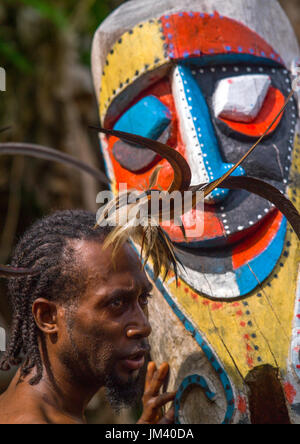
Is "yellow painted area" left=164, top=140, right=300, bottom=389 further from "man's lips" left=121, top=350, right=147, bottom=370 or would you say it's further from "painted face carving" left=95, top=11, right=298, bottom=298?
"man's lips" left=121, top=350, right=147, bottom=370

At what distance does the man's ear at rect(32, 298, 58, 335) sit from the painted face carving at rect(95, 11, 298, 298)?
20.1 inches

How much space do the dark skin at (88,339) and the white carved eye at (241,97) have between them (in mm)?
730

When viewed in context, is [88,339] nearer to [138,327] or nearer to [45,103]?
[138,327]

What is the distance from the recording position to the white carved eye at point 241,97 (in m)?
2.14

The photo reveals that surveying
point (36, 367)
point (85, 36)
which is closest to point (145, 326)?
point (36, 367)

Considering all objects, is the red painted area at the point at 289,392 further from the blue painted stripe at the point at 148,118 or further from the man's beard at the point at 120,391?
the blue painted stripe at the point at 148,118

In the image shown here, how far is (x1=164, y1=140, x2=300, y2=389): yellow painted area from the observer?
5.99 ft

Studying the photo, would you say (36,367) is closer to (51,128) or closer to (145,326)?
(145,326)

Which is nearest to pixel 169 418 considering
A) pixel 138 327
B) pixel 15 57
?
pixel 138 327

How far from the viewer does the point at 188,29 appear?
2229 millimetres

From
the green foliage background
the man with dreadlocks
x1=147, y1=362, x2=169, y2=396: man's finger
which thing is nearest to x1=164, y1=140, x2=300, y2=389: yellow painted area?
x1=147, y1=362, x2=169, y2=396: man's finger

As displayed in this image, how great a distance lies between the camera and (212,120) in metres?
2.17

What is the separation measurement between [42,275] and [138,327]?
297mm

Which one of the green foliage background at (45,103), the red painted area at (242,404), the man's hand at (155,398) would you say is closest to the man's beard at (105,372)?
the man's hand at (155,398)
